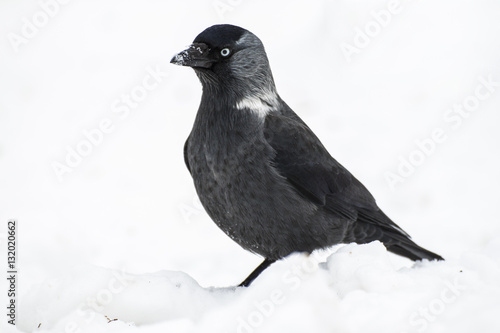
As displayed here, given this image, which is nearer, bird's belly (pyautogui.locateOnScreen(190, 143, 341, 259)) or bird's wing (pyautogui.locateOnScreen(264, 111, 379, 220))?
bird's belly (pyautogui.locateOnScreen(190, 143, 341, 259))

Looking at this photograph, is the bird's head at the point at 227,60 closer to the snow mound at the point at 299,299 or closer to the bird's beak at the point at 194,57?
the bird's beak at the point at 194,57

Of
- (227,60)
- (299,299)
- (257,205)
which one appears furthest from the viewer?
(227,60)

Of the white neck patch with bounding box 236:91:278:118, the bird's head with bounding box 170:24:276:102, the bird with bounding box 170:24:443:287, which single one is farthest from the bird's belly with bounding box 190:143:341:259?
the bird's head with bounding box 170:24:276:102

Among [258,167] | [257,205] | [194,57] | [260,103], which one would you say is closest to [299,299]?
[257,205]

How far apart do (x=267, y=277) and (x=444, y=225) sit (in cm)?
381

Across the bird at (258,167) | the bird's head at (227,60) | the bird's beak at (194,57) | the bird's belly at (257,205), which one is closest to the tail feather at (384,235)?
the bird at (258,167)

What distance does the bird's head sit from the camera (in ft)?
14.8

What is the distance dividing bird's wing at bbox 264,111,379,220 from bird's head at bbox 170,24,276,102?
1.00 ft

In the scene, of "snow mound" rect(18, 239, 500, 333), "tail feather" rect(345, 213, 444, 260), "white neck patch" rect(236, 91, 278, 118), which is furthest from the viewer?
"tail feather" rect(345, 213, 444, 260)

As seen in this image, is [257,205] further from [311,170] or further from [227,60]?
[227,60]

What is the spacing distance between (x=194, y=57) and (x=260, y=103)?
0.54 m

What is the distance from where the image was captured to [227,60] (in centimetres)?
461

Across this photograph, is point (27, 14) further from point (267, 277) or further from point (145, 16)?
point (267, 277)

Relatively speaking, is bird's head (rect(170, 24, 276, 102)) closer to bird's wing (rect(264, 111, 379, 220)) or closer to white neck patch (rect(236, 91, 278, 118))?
white neck patch (rect(236, 91, 278, 118))
